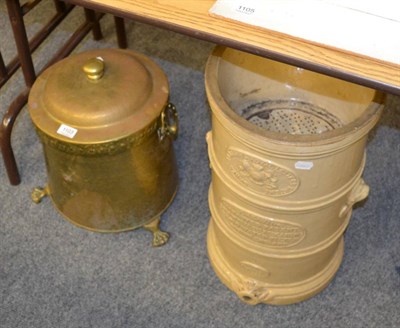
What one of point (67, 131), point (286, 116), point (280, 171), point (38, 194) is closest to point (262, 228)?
point (280, 171)

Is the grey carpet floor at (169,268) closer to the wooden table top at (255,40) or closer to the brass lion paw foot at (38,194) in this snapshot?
the brass lion paw foot at (38,194)

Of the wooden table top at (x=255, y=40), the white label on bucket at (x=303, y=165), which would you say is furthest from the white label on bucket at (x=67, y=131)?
the white label on bucket at (x=303, y=165)

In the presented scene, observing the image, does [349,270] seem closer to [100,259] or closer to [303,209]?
[303,209]

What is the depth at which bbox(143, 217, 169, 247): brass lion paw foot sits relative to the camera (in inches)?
66.2

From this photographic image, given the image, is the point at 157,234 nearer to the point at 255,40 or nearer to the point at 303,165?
the point at 303,165

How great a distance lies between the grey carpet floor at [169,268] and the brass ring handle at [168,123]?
0.28 metres

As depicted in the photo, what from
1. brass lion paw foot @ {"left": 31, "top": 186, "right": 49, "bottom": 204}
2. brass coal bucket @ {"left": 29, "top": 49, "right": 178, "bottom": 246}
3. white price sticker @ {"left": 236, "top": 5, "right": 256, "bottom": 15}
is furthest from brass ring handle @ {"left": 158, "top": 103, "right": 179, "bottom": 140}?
white price sticker @ {"left": 236, "top": 5, "right": 256, "bottom": 15}

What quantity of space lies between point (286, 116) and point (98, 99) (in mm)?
467

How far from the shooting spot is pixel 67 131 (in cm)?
145

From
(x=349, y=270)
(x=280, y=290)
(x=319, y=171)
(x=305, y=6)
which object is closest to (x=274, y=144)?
(x=319, y=171)

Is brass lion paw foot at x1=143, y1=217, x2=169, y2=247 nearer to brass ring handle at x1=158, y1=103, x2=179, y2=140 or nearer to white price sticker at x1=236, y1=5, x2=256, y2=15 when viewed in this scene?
brass ring handle at x1=158, y1=103, x2=179, y2=140

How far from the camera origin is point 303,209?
4.16 ft

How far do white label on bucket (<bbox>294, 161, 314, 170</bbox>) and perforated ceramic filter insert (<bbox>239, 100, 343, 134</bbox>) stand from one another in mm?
310

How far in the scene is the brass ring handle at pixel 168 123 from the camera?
1.54 m
